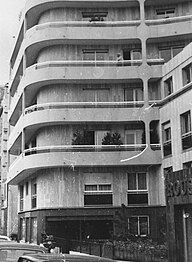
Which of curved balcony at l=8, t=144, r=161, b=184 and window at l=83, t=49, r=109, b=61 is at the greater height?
window at l=83, t=49, r=109, b=61

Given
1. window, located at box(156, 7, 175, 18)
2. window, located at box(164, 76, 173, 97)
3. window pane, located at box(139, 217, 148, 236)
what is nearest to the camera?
window pane, located at box(139, 217, 148, 236)

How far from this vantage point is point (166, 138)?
26.9 m

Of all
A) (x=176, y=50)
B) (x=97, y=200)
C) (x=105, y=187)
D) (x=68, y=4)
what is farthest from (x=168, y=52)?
(x=97, y=200)

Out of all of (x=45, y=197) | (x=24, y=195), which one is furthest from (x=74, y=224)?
(x=24, y=195)

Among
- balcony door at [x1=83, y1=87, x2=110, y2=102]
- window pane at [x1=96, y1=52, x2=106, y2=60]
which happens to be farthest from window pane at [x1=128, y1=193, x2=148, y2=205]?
window pane at [x1=96, y1=52, x2=106, y2=60]

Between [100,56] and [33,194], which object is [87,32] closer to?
[100,56]

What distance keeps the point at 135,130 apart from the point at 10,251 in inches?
864

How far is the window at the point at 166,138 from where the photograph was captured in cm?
2628

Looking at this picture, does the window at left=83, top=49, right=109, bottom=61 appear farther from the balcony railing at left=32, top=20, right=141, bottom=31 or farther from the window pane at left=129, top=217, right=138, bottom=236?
the window pane at left=129, top=217, right=138, bottom=236

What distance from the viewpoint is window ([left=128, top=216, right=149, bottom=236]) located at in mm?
27312

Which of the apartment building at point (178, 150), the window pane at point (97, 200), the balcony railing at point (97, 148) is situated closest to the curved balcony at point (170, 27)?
the apartment building at point (178, 150)

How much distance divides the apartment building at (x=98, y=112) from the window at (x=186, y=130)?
257 centimetres

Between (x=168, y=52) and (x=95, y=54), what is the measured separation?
4.65m

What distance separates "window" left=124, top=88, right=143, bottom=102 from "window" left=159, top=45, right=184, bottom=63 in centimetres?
256
